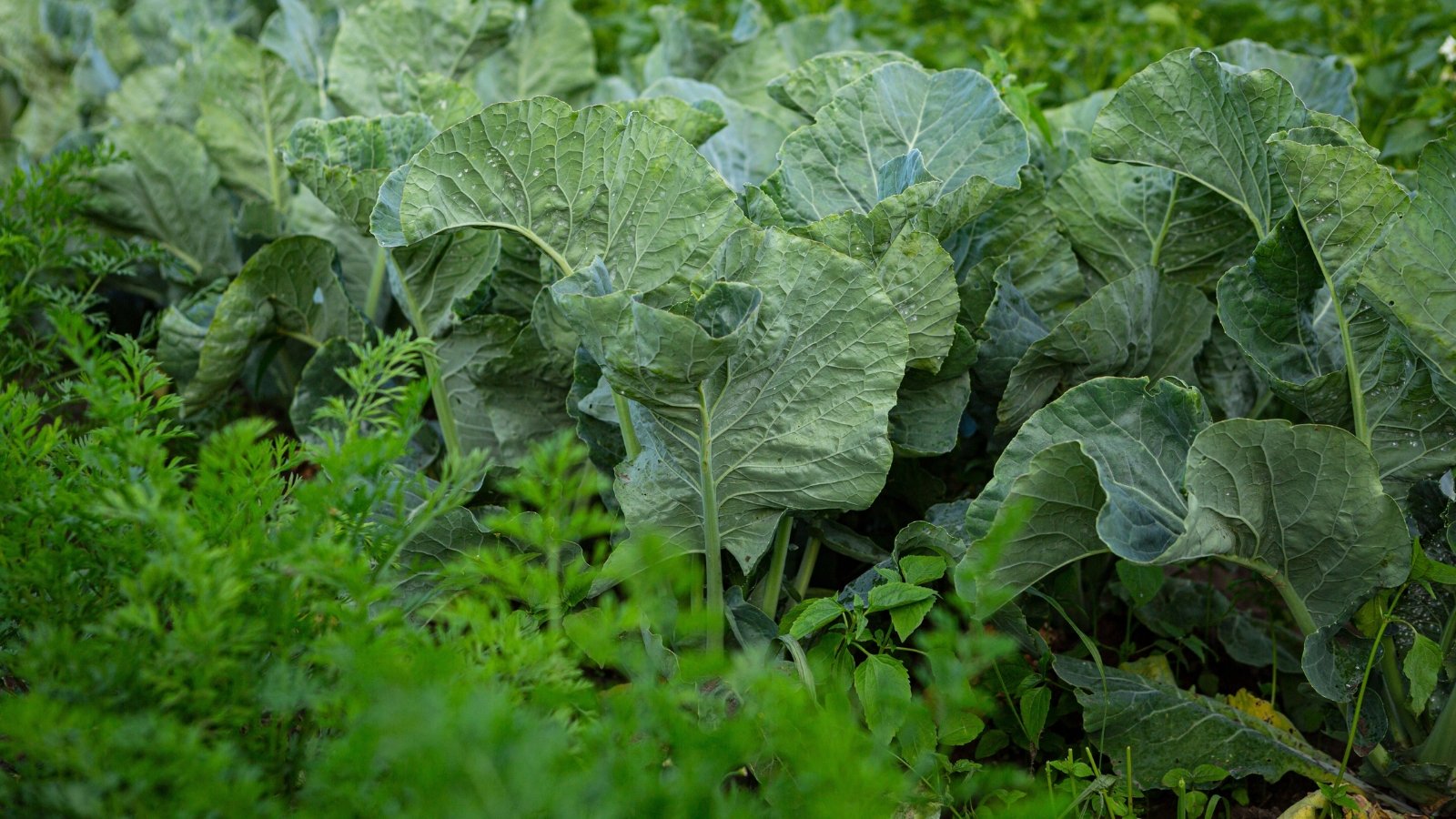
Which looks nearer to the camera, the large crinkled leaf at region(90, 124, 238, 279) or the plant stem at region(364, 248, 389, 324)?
the plant stem at region(364, 248, 389, 324)

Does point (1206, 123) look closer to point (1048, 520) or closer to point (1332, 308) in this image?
point (1332, 308)

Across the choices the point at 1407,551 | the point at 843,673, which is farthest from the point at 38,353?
the point at 1407,551

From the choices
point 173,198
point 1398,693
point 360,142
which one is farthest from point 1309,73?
point 173,198

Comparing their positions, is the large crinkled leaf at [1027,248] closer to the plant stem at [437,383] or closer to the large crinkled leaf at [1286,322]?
the large crinkled leaf at [1286,322]

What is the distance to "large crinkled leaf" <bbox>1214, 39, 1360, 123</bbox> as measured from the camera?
2.17 m

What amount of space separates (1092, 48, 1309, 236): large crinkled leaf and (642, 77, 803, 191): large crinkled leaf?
2.38 ft

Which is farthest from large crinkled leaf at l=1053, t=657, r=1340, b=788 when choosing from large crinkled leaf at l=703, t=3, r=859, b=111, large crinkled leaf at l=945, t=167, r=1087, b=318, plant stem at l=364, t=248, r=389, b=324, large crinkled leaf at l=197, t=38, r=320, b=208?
large crinkled leaf at l=197, t=38, r=320, b=208

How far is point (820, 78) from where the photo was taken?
208cm

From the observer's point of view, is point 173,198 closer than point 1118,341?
No

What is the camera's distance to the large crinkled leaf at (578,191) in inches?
61.2

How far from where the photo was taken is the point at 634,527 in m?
1.60

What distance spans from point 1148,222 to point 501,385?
3.71 feet

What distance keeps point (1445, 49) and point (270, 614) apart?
2995 mm

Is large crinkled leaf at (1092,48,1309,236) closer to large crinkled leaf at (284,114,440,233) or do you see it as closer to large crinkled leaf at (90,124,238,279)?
large crinkled leaf at (284,114,440,233)
